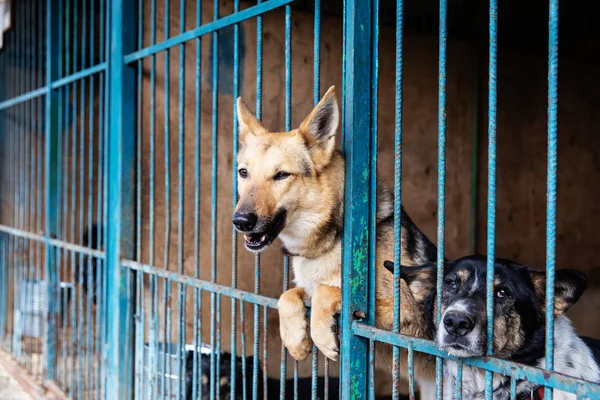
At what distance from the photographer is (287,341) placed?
8.36 ft

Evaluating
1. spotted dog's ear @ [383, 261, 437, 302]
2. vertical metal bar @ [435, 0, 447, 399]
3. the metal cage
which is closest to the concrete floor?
→ the metal cage

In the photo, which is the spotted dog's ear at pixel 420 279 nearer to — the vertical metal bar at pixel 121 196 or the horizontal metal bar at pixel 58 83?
the vertical metal bar at pixel 121 196

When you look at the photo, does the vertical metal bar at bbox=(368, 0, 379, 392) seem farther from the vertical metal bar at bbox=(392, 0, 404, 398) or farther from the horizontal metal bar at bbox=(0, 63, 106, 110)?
the horizontal metal bar at bbox=(0, 63, 106, 110)

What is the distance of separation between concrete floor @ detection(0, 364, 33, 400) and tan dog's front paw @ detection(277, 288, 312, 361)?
12.0 feet

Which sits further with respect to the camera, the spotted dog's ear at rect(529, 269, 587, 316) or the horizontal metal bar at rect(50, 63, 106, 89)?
the horizontal metal bar at rect(50, 63, 106, 89)

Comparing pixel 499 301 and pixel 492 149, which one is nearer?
pixel 492 149

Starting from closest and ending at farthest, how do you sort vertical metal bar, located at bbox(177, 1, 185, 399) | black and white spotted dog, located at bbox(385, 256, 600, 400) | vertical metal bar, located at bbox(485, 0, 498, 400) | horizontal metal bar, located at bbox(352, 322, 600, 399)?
1. horizontal metal bar, located at bbox(352, 322, 600, 399)
2. vertical metal bar, located at bbox(485, 0, 498, 400)
3. black and white spotted dog, located at bbox(385, 256, 600, 400)
4. vertical metal bar, located at bbox(177, 1, 185, 399)

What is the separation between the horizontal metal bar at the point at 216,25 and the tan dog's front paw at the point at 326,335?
1.32 metres

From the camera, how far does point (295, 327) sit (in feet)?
8.27

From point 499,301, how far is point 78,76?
3883 mm

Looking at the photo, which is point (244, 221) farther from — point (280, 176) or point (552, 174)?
point (552, 174)

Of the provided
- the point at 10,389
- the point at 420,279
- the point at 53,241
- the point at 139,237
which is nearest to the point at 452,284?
the point at 420,279

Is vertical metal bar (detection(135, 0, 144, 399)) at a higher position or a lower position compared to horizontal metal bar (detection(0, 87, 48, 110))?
lower

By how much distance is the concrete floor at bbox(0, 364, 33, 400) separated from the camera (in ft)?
17.6
